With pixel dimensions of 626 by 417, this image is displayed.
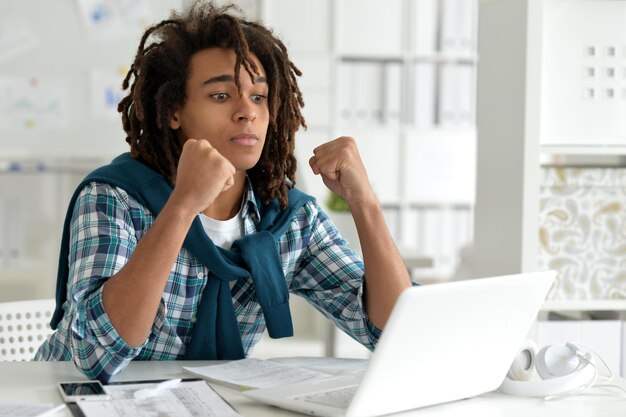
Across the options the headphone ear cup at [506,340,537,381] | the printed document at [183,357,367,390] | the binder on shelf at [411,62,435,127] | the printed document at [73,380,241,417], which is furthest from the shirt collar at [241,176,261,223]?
the binder on shelf at [411,62,435,127]

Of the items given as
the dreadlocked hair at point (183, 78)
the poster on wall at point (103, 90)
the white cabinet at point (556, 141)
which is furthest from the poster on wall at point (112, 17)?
the dreadlocked hair at point (183, 78)

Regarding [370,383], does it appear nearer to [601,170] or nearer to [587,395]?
[587,395]

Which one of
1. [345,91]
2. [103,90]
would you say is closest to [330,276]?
[103,90]

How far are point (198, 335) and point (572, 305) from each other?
3.01 ft

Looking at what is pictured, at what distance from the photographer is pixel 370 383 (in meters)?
1.13

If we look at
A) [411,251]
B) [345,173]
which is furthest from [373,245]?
[411,251]

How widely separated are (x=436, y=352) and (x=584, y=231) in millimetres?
1065

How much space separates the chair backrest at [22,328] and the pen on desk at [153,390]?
61cm

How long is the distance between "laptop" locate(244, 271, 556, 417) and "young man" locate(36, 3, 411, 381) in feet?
1.08

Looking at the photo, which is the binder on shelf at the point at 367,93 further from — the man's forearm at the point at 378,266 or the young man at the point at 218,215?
the man's forearm at the point at 378,266

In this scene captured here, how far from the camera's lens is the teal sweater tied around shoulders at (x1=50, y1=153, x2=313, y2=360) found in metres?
1.57

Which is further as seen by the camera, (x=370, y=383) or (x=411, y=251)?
(x=411, y=251)

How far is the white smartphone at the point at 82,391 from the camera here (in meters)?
1.25

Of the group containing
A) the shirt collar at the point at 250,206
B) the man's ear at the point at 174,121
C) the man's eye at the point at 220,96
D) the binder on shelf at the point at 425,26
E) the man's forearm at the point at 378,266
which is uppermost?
the binder on shelf at the point at 425,26
